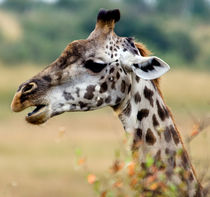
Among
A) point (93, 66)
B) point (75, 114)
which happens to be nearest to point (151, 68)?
point (93, 66)

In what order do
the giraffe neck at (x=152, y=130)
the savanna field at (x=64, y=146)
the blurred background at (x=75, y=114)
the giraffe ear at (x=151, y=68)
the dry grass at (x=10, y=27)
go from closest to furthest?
the giraffe ear at (x=151, y=68), the giraffe neck at (x=152, y=130), the savanna field at (x=64, y=146), the blurred background at (x=75, y=114), the dry grass at (x=10, y=27)

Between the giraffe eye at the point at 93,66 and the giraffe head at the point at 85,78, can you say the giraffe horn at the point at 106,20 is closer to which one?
the giraffe head at the point at 85,78

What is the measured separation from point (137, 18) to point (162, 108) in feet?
179

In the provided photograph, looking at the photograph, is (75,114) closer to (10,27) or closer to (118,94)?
(10,27)

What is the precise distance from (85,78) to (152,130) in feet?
2.40

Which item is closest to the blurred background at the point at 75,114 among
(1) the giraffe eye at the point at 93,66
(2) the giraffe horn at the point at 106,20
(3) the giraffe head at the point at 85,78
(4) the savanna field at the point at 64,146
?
(4) the savanna field at the point at 64,146

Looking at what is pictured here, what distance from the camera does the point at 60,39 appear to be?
5478 centimetres

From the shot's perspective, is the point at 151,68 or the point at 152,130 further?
the point at 152,130

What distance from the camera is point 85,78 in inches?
251

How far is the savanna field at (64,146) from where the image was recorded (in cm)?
1653

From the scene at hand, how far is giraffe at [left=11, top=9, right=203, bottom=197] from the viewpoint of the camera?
6281 millimetres

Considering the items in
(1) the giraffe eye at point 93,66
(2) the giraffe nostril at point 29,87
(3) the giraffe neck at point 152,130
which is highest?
(1) the giraffe eye at point 93,66

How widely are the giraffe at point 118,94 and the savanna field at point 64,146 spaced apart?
12.9 inches

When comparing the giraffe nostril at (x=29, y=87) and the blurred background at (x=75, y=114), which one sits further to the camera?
the blurred background at (x=75, y=114)
